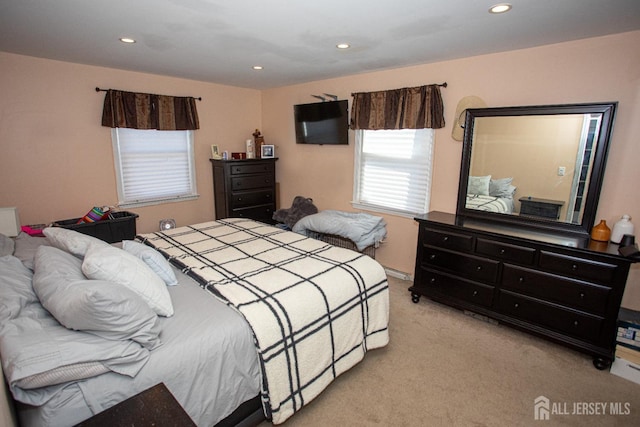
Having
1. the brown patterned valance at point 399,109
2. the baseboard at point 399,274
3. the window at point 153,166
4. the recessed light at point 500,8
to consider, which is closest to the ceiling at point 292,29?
the recessed light at point 500,8

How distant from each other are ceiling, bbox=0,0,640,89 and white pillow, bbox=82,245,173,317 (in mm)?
1513

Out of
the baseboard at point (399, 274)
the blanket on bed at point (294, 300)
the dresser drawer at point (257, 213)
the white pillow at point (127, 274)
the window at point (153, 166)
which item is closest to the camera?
Answer: the white pillow at point (127, 274)

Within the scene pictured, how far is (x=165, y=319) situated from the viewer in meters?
1.60

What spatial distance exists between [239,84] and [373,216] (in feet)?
9.04

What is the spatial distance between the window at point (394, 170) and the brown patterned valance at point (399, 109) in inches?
6.1

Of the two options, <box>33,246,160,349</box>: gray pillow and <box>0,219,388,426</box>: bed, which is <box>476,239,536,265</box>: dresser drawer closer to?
<box>0,219,388,426</box>: bed

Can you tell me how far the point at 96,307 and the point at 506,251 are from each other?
9.05 ft

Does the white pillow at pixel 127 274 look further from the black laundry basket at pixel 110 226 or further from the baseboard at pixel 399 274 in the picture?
the baseboard at pixel 399 274

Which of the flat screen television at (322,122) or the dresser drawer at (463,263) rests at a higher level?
the flat screen television at (322,122)

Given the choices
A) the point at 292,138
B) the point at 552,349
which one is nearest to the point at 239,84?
the point at 292,138

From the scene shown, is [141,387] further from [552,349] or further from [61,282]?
[552,349]

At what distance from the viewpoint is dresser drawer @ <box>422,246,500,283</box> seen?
2674 mm

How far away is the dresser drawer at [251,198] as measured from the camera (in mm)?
4539

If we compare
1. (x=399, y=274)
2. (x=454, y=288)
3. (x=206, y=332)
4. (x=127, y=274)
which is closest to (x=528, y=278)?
(x=454, y=288)
